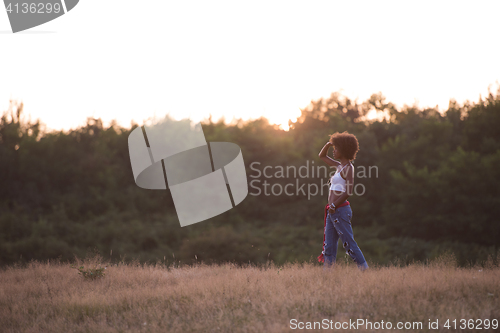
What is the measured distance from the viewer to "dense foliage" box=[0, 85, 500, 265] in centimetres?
2502

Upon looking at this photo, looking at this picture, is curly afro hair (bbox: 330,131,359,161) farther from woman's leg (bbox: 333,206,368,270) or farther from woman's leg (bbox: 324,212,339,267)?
A: woman's leg (bbox: 324,212,339,267)

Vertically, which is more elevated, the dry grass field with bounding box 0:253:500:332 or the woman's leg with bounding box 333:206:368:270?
the woman's leg with bounding box 333:206:368:270

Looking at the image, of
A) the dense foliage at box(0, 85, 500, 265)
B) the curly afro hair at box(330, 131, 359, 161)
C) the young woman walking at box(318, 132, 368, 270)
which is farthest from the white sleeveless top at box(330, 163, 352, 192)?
the dense foliage at box(0, 85, 500, 265)

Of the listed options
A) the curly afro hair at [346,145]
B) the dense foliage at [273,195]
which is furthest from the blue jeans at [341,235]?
the dense foliage at [273,195]

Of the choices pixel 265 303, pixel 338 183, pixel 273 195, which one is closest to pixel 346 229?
pixel 338 183

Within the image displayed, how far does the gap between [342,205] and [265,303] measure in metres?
1.68

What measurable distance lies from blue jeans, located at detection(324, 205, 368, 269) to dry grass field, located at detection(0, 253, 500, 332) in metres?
0.21

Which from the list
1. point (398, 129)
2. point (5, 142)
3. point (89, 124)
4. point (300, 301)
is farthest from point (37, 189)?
point (300, 301)

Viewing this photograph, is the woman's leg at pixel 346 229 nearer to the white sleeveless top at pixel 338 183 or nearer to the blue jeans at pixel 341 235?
the blue jeans at pixel 341 235

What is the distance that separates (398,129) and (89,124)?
25.8 metres

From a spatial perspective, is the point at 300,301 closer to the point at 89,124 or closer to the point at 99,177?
the point at 99,177

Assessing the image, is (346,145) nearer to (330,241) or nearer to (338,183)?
(338,183)

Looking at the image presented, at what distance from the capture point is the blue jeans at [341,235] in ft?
17.3

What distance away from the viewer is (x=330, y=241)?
552 centimetres
